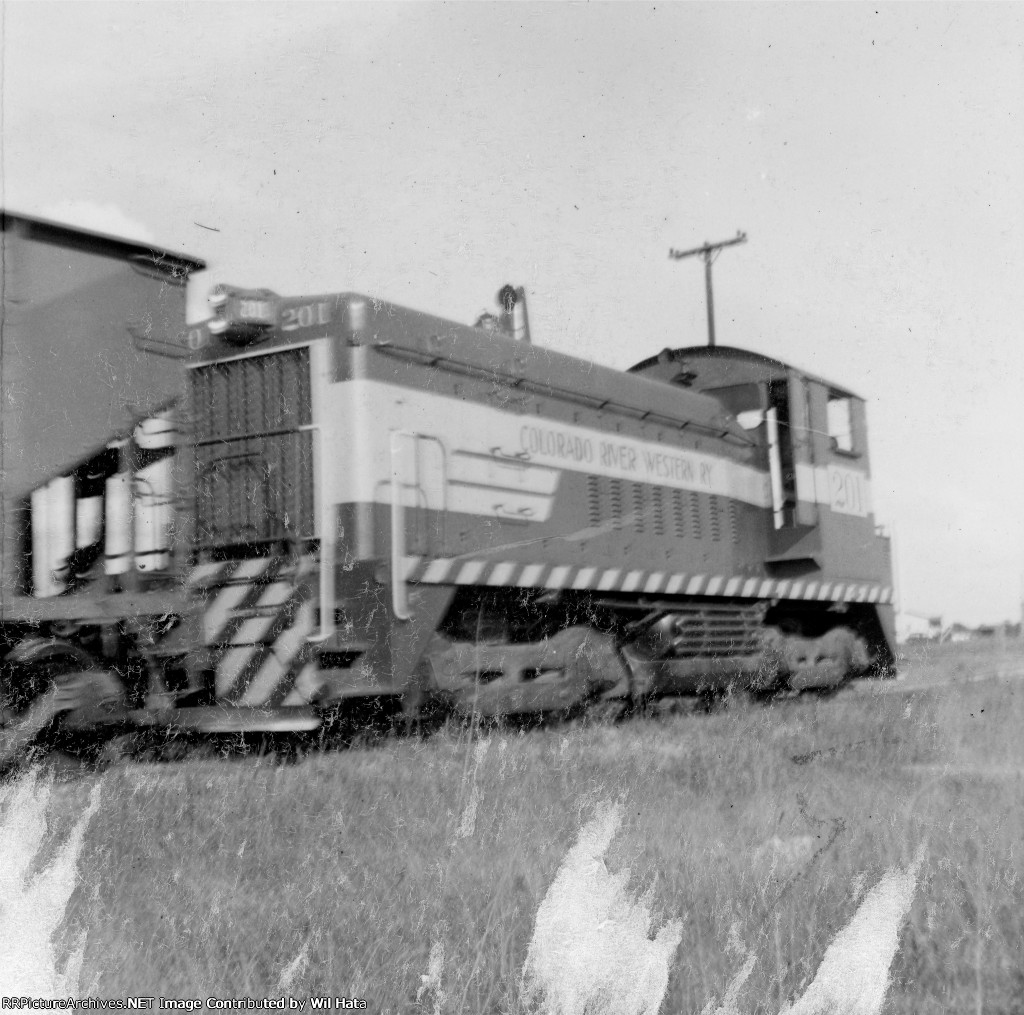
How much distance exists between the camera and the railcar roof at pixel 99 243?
425 cm

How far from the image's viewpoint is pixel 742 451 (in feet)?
29.4

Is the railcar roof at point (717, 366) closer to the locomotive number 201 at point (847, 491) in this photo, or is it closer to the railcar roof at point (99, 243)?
the locomotive number 201 at point (847, 491)

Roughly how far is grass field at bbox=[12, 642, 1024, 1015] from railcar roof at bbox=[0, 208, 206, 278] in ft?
7.00

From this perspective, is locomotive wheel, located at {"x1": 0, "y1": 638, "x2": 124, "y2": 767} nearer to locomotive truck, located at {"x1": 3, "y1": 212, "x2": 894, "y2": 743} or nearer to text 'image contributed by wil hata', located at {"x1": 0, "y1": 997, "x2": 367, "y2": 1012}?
locomotive truck, located at {"x1": 3, "y1": 212, "x2": 894, "y2": 743}

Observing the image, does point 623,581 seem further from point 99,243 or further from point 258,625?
point 99,243

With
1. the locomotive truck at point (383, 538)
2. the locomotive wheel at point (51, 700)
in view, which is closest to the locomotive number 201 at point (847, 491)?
the locomotive truck at point (383, 538)

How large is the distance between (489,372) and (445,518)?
108 centimetres

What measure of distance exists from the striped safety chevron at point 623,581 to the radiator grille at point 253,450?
2.55 ft

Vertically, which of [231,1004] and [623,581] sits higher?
[623,581]

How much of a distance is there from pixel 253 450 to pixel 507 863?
145 inches

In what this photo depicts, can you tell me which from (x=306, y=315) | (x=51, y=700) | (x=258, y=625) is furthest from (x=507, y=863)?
(x=306, y=315)

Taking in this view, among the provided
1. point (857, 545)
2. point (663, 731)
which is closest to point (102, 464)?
point (663, 731)

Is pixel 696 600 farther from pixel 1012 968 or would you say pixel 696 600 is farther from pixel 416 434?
pixel 1012 968

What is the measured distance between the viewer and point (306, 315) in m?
5.96
